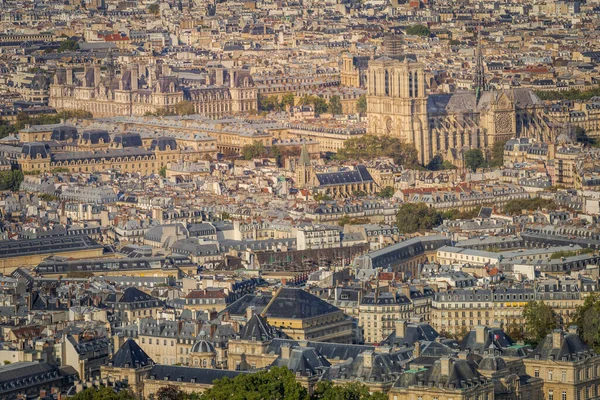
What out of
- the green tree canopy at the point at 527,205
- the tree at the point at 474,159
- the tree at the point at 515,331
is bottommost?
the tree at the point at 474,159

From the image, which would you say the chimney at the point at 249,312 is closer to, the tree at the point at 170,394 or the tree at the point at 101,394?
the tree at the point at 170,394

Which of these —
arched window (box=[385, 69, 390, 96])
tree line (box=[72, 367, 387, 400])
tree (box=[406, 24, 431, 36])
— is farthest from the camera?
tree (box=[406, 24, 431, 36])

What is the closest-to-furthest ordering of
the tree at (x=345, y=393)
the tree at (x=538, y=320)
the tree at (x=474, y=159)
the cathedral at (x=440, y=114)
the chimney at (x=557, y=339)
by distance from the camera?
the tree at (x=345, y=393)
the chimney at (x=557, y=339)
the tree at (x=538, y=320)
the tree at (x=474, y=159)
the cathedral at (x=440, y=114)

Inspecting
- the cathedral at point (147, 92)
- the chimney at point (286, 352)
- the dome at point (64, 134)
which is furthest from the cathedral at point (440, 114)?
the chimney at point (286, 352)

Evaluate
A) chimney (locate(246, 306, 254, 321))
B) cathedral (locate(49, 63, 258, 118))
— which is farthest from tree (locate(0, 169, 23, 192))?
chimney (locate(246, 306, 254, 321))

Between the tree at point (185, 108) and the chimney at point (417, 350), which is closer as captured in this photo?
the chimney at point (417, 350)

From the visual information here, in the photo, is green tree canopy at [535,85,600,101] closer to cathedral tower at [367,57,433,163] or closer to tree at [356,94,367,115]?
tree at [356,94,367,115]

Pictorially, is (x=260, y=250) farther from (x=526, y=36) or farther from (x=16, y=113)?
(x=526, y=36)
